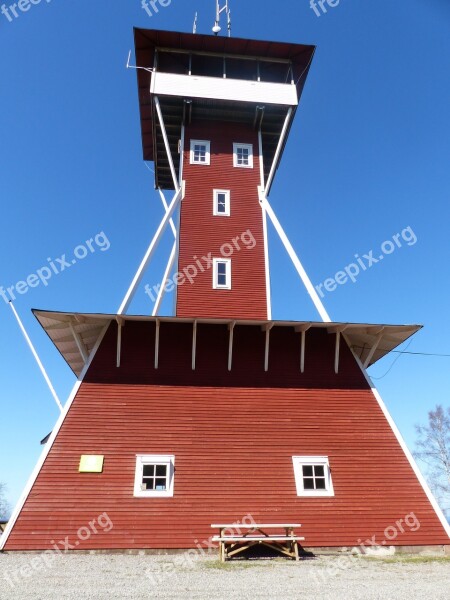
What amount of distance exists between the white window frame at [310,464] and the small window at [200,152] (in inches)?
540

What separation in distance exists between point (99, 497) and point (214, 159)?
597 inches

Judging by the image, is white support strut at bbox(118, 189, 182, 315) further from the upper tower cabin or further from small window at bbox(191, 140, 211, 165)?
small window at bbox(191, 140, 211, 165)

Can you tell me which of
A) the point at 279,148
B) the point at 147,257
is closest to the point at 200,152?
the point at 279,148

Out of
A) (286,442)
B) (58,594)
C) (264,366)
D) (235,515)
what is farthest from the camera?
(264,366)

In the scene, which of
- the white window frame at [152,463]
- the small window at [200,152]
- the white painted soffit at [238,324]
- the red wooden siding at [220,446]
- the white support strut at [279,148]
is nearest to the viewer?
the red wooden siding at [220,446]

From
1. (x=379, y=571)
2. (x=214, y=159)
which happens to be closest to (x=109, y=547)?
(x=379, y=571)

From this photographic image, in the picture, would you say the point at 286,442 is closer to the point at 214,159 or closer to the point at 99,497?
the point at 99,497

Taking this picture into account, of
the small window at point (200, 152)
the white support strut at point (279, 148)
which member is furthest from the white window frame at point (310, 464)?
the small window at point (200, 152)

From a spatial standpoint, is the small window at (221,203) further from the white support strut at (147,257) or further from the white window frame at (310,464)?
the white window frame at (310,464)

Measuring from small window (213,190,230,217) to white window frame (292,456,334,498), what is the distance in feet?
35.1

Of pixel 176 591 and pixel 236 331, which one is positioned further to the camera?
pixel 236 331

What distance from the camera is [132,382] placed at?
48.9 ft

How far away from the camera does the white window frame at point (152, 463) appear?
13.1m

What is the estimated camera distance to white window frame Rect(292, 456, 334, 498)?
1370 centimetres
